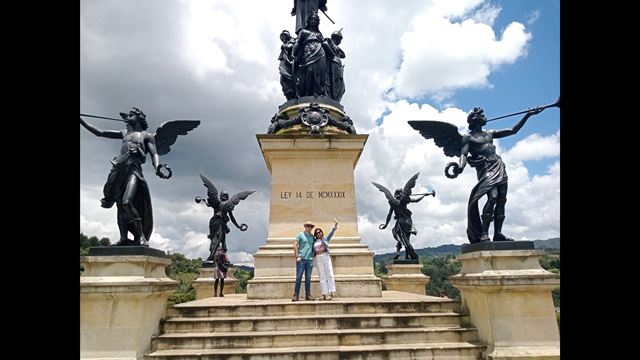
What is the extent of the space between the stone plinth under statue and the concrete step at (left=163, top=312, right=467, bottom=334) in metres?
2.67

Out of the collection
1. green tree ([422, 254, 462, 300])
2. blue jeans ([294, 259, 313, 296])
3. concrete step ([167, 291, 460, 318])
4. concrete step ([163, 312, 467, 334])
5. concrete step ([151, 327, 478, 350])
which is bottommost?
green tree ([422, 254, 462, 300])

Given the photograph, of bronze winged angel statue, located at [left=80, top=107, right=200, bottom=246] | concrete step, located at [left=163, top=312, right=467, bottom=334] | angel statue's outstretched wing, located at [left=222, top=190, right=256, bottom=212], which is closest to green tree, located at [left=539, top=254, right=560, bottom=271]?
concrete step, located at [left=163, top=312, right=467, bottom=334]

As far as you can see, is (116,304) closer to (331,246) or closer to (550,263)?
(331,246)

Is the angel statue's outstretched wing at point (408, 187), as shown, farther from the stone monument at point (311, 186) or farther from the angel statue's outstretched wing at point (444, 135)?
the angel statue's outstretched wing at point (444, 135)

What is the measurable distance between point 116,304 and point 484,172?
22.4 feet

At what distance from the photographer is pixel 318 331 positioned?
6.92m

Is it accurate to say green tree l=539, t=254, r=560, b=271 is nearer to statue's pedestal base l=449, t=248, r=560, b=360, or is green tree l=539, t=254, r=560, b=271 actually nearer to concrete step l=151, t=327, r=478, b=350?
statue's pedestal base l=449, t=248, r=560, b=360

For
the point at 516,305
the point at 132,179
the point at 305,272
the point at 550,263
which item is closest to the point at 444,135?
the point at 516,305

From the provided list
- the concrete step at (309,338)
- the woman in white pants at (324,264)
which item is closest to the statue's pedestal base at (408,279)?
the woman in white pants at (324,264)

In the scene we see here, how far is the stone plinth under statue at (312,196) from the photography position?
10008mm

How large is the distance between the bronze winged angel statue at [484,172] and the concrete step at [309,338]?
1.86 m

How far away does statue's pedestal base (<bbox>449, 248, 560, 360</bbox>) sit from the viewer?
663 centimetres

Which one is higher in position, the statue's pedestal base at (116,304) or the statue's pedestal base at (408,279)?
the statue's pedestal base at (116,304)
